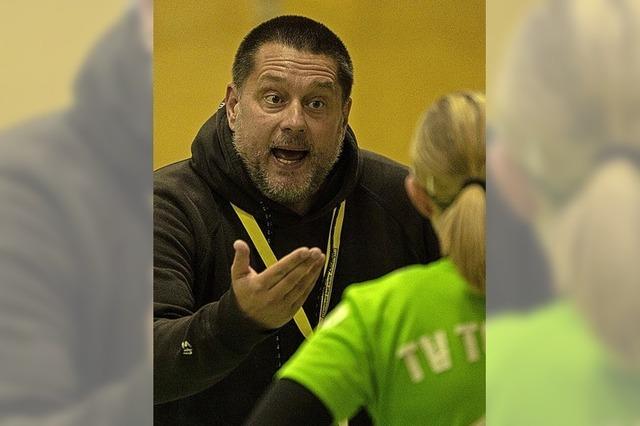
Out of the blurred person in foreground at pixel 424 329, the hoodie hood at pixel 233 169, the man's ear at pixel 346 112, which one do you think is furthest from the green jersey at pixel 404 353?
the man's ear at pixel 346 112

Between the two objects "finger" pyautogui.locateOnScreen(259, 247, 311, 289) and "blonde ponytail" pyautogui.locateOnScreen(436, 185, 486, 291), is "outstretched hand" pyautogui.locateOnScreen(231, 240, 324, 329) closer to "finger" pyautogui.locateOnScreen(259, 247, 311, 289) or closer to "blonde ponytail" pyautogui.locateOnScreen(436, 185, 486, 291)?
"finger" pyautogui.locateOnScreen(259, 247, 311, 289)

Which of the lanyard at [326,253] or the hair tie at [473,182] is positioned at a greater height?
the hair tie at [473,182]

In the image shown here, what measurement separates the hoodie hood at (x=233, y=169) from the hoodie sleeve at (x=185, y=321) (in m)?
0.09

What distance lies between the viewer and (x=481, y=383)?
6.92 feet

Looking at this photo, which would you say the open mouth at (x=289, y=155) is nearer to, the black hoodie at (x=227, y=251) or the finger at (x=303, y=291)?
the black hoodie at (x=227, y=251)

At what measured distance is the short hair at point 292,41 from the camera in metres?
2.13

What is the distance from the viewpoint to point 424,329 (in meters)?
2.12

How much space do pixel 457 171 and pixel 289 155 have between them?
381 mm

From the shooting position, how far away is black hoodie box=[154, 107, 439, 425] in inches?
83.8
